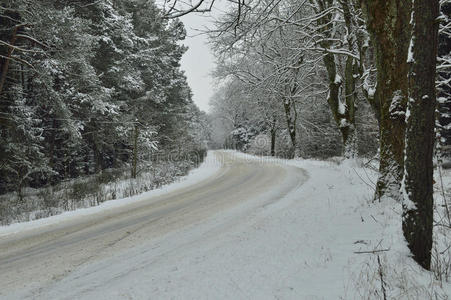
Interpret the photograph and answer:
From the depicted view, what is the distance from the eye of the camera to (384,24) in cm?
498

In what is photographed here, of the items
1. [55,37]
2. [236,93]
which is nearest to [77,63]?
[55,37]

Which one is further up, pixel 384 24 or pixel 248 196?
pixel 384 24

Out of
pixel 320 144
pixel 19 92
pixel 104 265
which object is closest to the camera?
pixel 104 265

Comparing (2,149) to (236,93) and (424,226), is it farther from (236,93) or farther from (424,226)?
(236,93)

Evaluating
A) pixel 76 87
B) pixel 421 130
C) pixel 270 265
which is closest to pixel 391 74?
pixel 421 130

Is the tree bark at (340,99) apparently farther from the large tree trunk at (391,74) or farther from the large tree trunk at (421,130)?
the large tree trunk at (421,130)

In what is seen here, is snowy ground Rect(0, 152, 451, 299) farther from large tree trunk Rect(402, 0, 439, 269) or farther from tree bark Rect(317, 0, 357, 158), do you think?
tree bark Rect(317, 0, 357, 158)

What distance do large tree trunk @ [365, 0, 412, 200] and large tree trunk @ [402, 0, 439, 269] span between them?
8.43 ft

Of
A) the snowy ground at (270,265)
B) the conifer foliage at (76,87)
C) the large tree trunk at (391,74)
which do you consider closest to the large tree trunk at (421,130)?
the snowy ground at (270,265)

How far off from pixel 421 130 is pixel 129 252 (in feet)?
13.5

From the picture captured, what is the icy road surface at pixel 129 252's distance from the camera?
3.05 m

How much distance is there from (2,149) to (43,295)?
10294mm

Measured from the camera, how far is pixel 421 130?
2.68 meters

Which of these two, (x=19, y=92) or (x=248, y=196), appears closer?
(x=248, y=196)
